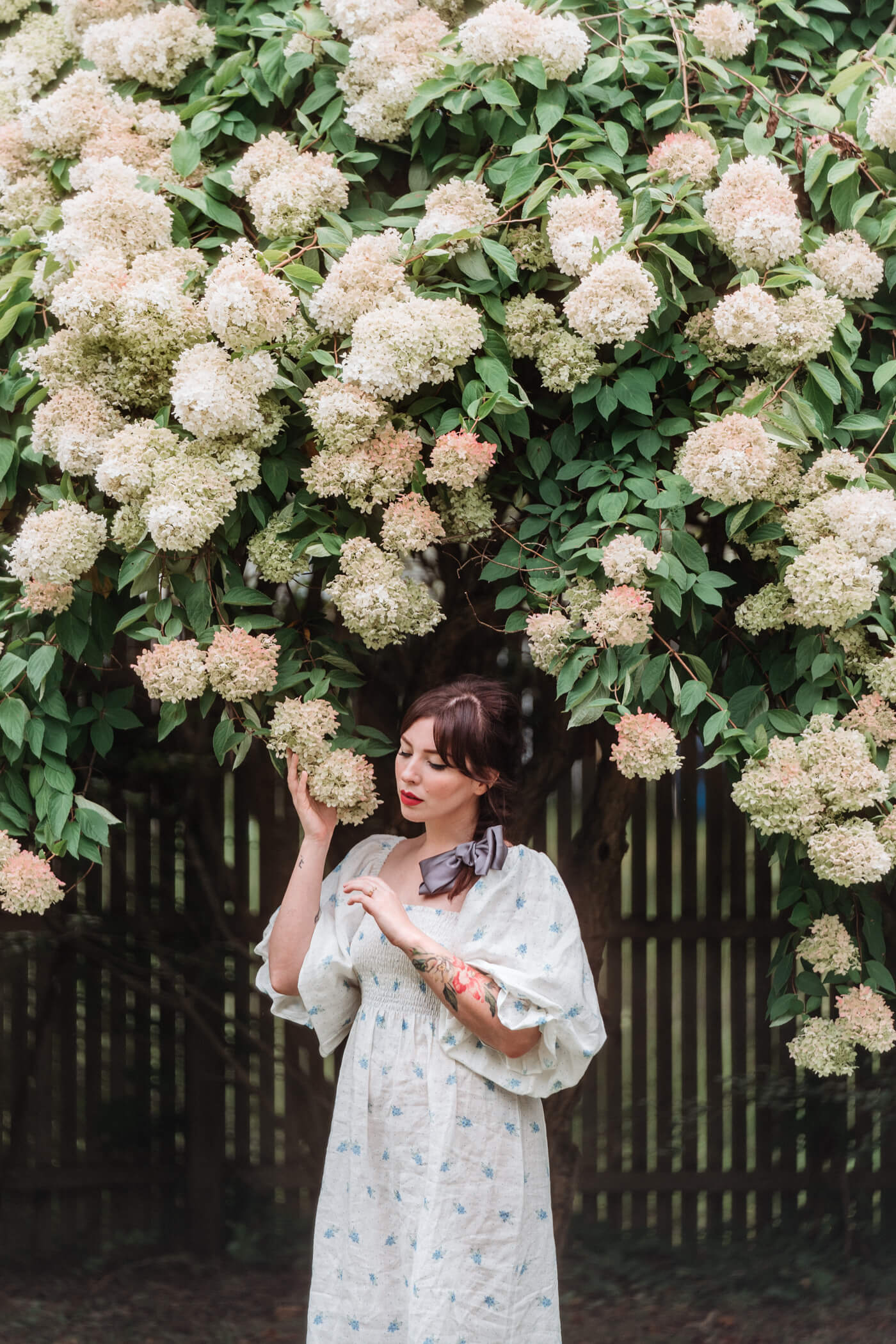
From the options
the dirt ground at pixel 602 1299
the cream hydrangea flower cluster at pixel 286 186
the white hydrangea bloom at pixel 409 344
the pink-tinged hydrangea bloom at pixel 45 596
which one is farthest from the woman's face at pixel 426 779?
the dirt ground at pixel 602 1299

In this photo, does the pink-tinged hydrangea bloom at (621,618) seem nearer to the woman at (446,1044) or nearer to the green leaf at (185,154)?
the woman at (446,1044)

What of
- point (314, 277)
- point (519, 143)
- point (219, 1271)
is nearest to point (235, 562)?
point (314, 277)

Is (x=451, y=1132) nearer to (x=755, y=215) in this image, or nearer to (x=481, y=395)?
(x=481, y=395)

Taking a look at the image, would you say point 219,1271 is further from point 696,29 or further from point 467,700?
point 696,29

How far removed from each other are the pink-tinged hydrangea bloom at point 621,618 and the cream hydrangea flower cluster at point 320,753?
1.59 ft

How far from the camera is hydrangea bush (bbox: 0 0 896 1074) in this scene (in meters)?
1.85

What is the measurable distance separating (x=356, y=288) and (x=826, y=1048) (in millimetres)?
1645

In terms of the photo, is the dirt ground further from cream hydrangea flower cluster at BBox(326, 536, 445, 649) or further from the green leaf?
the green leaf

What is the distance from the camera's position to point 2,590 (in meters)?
2.15

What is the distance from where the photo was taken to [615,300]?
1825 mm

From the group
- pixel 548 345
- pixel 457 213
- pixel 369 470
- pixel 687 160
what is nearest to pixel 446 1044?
pixel 369 470

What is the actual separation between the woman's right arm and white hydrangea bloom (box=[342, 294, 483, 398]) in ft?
2.29

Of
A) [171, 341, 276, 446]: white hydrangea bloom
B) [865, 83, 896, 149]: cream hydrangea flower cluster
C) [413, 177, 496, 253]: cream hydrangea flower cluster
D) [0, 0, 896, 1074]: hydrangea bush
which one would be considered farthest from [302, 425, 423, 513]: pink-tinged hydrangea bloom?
[865, 83, 896, 149]: cream hydrangea flower cluster

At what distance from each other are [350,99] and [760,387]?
1.03 m
